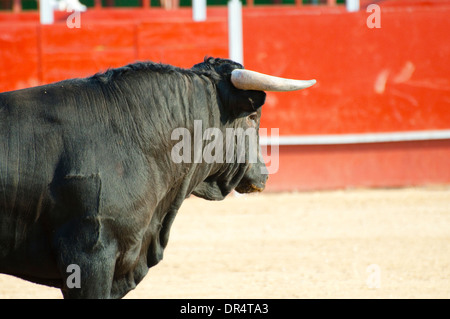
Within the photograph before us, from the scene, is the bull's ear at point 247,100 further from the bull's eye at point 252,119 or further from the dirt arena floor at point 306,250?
the dirt arena floor at point 306,250

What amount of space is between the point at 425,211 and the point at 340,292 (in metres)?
3.40

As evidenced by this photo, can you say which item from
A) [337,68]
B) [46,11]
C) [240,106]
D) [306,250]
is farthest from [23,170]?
[46,11]

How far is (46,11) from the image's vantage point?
10.5 m

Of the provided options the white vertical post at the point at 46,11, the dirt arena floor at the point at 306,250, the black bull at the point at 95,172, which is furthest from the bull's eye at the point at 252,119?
the white vertical post at the point at 46,11

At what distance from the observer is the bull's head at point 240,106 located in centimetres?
324

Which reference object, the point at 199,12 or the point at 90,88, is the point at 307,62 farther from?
the point at 90,88

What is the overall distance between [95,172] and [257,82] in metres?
0.83

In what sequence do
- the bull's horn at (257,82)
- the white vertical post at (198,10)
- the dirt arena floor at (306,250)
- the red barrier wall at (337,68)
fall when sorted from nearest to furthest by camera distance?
the bull's horn at (257,82), the dirt arena floor at (306,250), the red barrier wall at (337,68), the white vertical post at (198,10)

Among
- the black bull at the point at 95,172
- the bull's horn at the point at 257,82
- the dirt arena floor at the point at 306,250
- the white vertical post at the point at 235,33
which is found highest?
the bull's horn at the point at 257,82

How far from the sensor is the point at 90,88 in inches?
121

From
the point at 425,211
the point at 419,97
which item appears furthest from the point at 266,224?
the point at 419,97

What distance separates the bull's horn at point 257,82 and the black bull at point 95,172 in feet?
0.27

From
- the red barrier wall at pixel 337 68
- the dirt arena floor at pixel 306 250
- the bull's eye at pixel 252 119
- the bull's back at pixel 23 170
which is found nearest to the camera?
the bull's back at pixel 23 170

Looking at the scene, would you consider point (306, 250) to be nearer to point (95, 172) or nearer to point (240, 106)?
point (240, 106)
